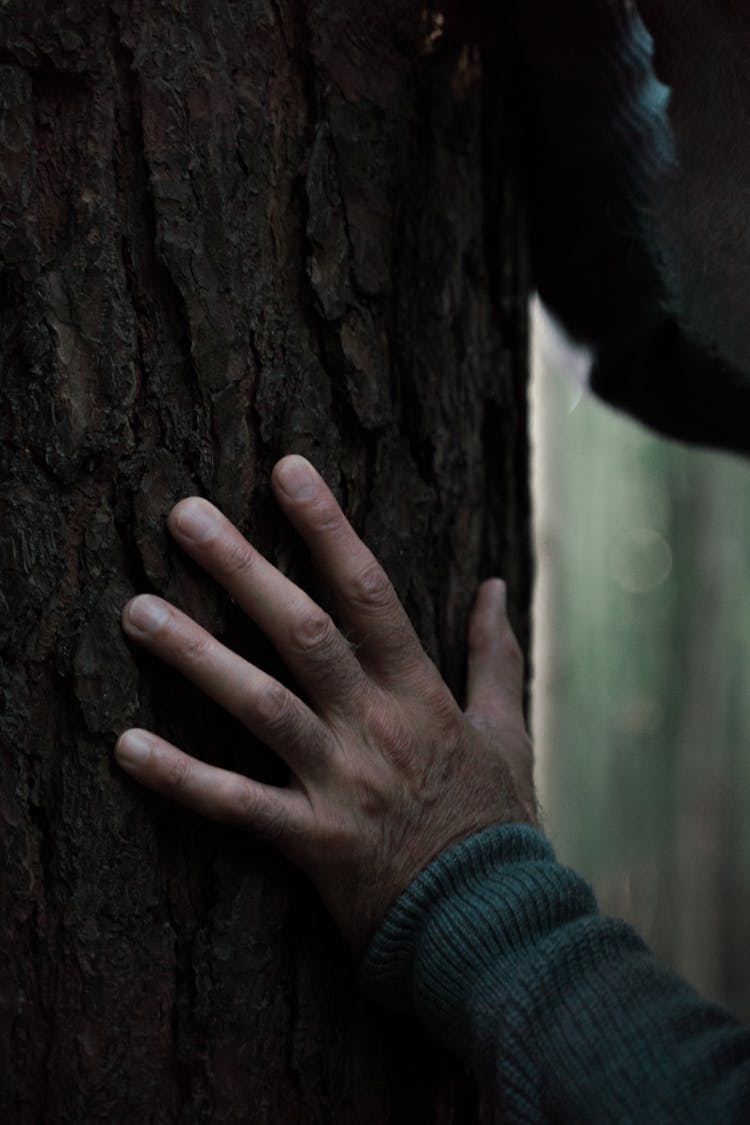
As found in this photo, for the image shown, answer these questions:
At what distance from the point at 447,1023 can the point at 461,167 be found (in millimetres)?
940

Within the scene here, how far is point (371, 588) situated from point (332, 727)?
138mm

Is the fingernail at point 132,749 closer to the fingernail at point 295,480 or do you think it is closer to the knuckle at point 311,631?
the knuckle at point 311,631

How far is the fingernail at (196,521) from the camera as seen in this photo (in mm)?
994

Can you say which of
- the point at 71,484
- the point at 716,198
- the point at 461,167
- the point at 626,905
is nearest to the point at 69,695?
the point at 71,484

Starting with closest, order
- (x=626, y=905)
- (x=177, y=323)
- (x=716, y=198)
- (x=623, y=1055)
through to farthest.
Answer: (x=623, y=1055), (x=177, y=323), (x=716, y=198), (x=626, y=905)

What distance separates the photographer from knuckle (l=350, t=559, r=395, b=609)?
1055 mm

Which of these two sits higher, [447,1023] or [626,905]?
[447,1023]

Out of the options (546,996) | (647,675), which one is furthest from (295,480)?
(647,675)

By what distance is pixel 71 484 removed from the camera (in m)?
0.98

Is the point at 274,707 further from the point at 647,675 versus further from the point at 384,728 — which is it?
the point at 647,675

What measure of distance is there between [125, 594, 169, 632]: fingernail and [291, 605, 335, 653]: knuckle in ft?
0.39

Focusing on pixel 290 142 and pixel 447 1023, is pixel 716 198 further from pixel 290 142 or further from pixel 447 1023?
pixel 447 1023

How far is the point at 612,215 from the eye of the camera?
1.41 m

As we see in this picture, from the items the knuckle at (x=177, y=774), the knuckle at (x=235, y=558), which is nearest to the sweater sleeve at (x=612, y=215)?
the knuckle at (x=235, y=558)
